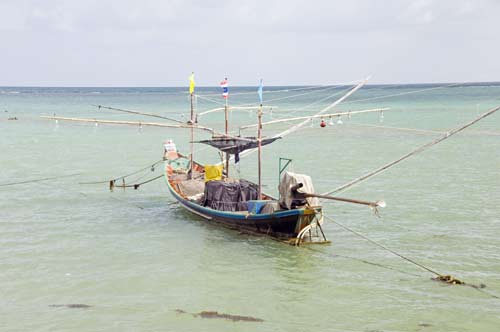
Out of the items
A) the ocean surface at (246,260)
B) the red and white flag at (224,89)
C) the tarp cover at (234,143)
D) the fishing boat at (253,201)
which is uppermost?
the red and white flag at (224,89)

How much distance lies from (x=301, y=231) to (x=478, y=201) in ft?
34.8

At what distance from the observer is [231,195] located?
24219 millimetres

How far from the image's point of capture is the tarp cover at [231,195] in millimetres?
24094

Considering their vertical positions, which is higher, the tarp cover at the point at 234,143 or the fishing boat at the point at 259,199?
the tarp cover at the point at 234,143

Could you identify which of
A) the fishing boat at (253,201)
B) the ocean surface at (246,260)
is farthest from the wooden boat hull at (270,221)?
the ocean surface at (246,260)

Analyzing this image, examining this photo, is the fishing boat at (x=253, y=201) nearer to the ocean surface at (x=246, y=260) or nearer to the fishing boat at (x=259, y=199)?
the fishing boat at (x=259, y=199)

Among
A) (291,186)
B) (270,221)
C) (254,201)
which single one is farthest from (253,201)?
(291,186)

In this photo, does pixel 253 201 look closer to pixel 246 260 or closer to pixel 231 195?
pixel 231 195

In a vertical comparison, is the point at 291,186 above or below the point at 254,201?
above

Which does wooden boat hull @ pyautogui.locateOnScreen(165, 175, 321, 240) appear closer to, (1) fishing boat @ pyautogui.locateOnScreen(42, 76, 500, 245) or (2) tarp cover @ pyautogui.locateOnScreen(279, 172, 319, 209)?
(1) fishing boat @ pyautogui.locateOnScreen(42, 76, 500, 245)

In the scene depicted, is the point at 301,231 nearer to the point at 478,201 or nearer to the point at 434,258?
the point at 434,258

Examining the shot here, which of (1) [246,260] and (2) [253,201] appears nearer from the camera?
(1) [246,260]

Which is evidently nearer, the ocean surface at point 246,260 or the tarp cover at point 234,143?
the ocean surface at point 246,260

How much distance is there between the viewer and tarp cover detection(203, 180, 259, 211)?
24.1 metres
